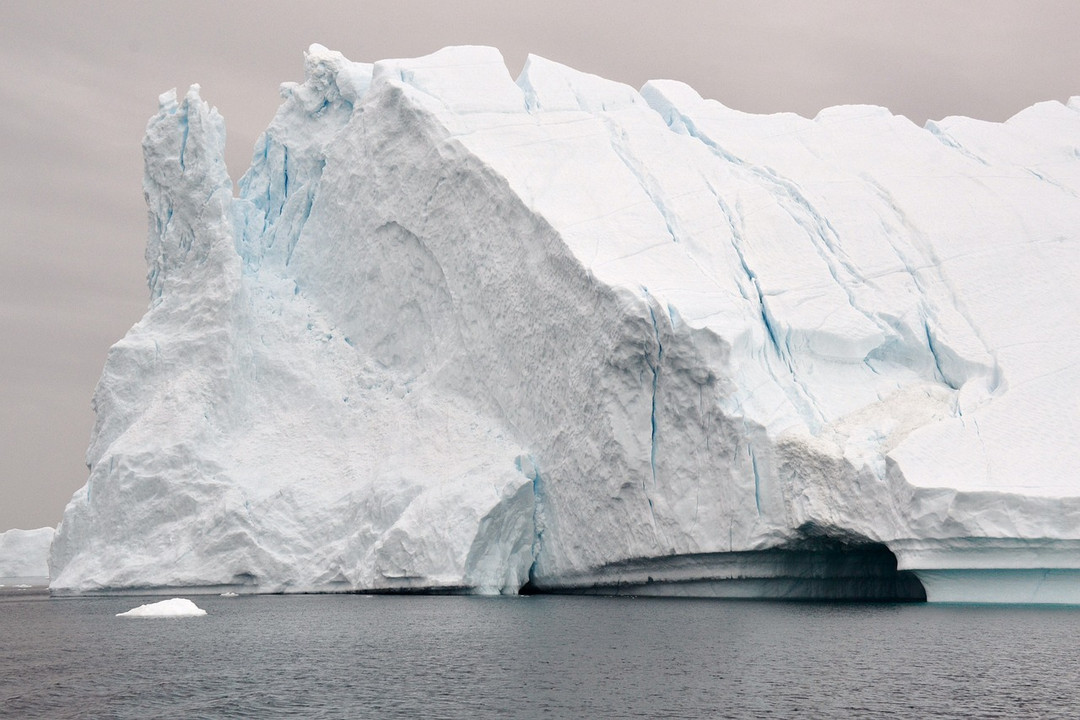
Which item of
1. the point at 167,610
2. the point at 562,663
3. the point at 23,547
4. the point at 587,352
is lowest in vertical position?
the point at 562,663

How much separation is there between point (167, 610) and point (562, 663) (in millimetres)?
9497

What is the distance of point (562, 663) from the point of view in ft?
43.3

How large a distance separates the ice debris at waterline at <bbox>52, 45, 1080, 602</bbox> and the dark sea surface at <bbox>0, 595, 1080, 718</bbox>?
5.12 ft

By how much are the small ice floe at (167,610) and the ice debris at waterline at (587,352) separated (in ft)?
8.07

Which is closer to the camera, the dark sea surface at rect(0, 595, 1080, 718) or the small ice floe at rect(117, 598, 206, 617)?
the dark sea surface at rect(0, 595, 1080, 718)

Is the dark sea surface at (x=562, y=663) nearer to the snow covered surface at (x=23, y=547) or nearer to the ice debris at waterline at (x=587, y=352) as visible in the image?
the ice debris at waterline at (x=587, y=352)

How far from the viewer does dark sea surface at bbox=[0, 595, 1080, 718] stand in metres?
11.0

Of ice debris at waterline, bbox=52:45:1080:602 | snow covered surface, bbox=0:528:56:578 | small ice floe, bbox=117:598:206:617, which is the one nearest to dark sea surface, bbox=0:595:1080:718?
small ice floe, bbox=117:598:206:617

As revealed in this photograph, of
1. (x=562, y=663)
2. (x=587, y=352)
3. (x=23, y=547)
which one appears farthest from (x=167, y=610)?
(x=23, y=547)

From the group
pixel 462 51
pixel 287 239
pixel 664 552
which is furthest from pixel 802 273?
pixel 287 239

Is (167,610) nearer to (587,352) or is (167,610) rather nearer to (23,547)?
(587,352)

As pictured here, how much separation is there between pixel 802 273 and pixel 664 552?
558 centimetres

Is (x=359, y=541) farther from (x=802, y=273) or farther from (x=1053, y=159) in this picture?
(x=1053, y=159)

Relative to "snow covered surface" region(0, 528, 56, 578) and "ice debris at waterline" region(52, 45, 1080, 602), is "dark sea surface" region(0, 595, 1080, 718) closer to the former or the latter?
"ice debris at waterline" region(52, 45, 1080, 602)
